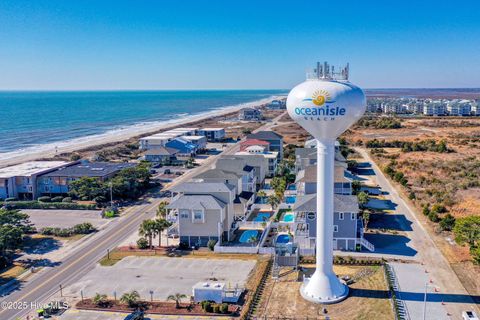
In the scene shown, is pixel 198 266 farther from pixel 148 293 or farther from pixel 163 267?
pixel 148 293

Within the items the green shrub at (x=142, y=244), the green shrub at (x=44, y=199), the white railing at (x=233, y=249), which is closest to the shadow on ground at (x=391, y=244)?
the white railing at (x=233, y=249)

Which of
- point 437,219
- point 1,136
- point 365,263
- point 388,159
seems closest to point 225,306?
point 365,263

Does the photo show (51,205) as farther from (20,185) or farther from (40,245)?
(40,245)

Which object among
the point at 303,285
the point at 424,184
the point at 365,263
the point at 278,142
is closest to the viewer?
the point at 303,285

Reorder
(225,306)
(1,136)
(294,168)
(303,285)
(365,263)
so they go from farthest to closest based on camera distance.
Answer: (1,136)
(294,168)
(365,263)
(303,285)
(225,306)

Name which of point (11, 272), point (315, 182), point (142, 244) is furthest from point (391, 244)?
point (11, 272)

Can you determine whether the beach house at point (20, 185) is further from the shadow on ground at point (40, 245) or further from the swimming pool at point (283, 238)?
the swimming pool at point (283, 238)
